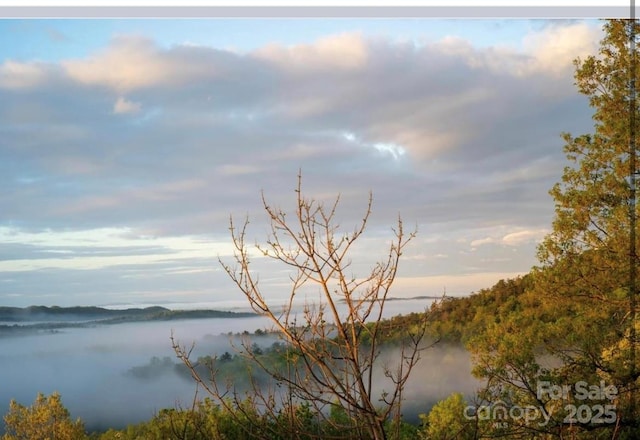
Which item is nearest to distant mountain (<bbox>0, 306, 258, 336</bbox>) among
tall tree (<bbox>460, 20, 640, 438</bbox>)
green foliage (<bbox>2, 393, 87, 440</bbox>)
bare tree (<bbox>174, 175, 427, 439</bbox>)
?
green foliage (<bbox>2, 393, 87, 440</bbox>)

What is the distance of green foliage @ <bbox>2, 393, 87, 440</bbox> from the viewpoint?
6398 millimetres

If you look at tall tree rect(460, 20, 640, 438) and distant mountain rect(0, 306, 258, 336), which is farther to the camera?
distant mountain rect(0, 306, 258, 336)

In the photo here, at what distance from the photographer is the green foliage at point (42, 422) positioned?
6398 mm

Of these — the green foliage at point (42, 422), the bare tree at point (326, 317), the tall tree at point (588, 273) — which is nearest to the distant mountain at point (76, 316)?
the green foliage at point (42, 422)

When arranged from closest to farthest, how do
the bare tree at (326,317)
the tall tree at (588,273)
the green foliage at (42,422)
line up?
the bare tree at (326,317) → the tall tree at (588,273) → the green foliage at (42,422)

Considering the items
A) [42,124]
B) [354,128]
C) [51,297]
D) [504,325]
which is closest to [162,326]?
[51,297]

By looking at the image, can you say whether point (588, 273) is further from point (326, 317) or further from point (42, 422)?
point (42, 422)

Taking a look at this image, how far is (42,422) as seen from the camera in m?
6.62

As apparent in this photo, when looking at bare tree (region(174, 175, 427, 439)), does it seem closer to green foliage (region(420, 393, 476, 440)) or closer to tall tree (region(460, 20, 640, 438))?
tall tree (region(460, 20, 640, 438))

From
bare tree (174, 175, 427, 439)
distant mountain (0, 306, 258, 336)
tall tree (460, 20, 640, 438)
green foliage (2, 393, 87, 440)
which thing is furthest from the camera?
green foliage (2, 393, 87, 440)

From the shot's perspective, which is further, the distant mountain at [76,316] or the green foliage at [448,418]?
the green foliage at [448,418]

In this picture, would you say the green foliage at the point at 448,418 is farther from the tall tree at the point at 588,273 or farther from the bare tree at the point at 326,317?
the bare tree at the point at 326,317

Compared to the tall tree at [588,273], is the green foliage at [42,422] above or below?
below

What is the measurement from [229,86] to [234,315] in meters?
1.92
